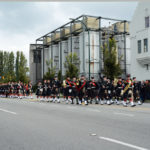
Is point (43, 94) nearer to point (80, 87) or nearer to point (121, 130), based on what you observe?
point (80, 87)

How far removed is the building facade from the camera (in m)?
32.3

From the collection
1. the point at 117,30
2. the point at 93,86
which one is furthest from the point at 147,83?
the point at 117,30

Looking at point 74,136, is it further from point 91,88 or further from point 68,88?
point 68,88

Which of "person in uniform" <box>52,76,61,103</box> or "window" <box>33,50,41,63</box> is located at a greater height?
"window" <box>33,50,41,63</box>

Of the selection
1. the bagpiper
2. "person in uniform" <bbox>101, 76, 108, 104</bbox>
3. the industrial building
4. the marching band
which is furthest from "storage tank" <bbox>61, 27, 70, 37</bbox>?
"person in uniform" <bbox>101, 76, 108, 104</bbox>

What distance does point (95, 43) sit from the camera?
51.6 m

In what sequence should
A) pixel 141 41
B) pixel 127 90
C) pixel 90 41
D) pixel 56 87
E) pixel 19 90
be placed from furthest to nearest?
pixel 90 41
pixel 19 90
pixel 141 41
pixel 56 87
pixel 127 90

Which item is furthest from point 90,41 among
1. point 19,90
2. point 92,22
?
point 19,90

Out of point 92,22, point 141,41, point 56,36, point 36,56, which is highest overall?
point 92,22

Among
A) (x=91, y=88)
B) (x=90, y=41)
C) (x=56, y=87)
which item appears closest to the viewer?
(x=91, y=88)

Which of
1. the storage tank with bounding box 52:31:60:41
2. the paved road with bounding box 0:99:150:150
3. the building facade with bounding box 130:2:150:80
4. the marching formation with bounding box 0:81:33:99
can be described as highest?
the storage tank with bounding box 52:31:60:41

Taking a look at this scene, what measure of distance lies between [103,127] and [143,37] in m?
25.7

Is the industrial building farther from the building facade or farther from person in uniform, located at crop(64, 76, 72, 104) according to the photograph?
person in uniform, located at crop(64, 76, 72, 104)

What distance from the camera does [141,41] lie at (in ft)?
109
